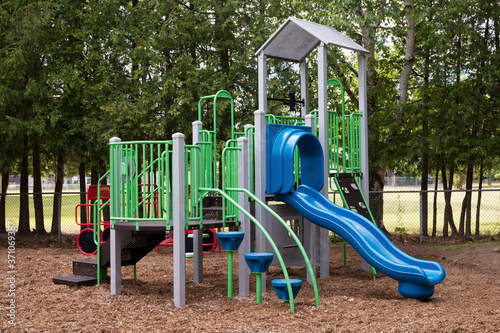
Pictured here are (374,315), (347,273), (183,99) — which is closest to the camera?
(374,315)

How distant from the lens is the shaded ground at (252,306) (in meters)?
5.36

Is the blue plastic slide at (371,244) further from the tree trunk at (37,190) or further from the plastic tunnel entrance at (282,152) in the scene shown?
the tree trunk at (37,190)

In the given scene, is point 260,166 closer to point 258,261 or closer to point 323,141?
point 323,141

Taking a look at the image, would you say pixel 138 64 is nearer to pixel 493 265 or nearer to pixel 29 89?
pixel 29 89

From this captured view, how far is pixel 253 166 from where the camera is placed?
7.78 meters

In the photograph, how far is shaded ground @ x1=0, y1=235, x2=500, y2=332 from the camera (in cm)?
536

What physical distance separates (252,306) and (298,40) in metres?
5.02

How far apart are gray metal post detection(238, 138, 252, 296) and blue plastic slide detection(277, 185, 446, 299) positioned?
2.75 ft

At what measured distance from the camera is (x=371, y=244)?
707 cm

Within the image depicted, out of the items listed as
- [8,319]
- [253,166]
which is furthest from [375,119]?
[8,319]

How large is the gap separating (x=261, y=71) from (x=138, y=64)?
5.84 m

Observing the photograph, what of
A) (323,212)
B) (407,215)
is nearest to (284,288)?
(323,212)

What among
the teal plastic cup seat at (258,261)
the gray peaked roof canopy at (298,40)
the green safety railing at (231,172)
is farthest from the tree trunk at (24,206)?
the teal plastic cup seat at (258,261)

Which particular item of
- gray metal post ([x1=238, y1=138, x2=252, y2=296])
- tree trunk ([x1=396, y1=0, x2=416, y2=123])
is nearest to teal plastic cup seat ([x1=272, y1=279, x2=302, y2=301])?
gray metal post ([x1=238, y1=138, x2=252, y2=296])
